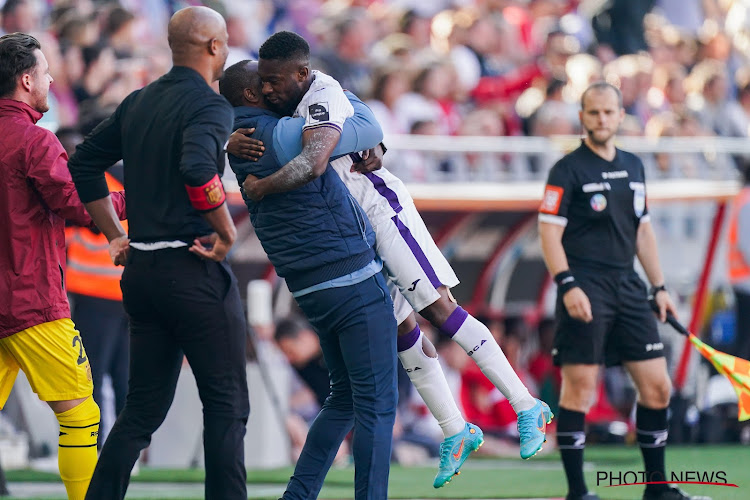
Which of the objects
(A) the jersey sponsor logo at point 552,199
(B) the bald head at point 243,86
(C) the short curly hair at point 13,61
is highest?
(C) the short curly hair at point 13,61

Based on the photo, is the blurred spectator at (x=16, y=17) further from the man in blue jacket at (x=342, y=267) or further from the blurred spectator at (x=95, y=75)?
the man in blue jacket at (x=342, y=267)

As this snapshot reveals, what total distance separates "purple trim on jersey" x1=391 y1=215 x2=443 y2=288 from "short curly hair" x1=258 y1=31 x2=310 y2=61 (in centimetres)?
90

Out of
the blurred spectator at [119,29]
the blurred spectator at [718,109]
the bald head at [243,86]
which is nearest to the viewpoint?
the bald head at [243,86]

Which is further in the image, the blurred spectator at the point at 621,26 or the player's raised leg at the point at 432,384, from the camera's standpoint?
the blurred spectator at the point at 621,26

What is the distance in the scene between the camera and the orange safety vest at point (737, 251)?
36.6ft

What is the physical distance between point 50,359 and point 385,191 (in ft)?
5.48

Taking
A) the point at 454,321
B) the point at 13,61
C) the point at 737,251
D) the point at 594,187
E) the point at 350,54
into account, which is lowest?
the point at 737,251

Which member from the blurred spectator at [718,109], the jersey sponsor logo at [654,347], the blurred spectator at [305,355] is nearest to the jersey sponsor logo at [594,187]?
the jersey sponsor logo at [654,347]

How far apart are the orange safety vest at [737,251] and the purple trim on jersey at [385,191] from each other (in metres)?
5.87

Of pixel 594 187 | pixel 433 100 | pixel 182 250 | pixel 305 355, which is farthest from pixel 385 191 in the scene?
pixel 433 100

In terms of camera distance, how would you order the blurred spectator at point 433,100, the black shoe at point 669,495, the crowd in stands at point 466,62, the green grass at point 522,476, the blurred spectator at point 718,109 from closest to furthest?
the black shoe at point 669,495 < the green grass at point 522,476 < the crowd in stands at point 466,62 < the blurred spectator at point 433,100 < the blurred spectator at point 718,109

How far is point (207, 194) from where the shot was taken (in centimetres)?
514

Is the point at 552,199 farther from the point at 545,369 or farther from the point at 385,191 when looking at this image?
the point at 545,369

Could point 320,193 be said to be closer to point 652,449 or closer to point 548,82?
point 652,449
